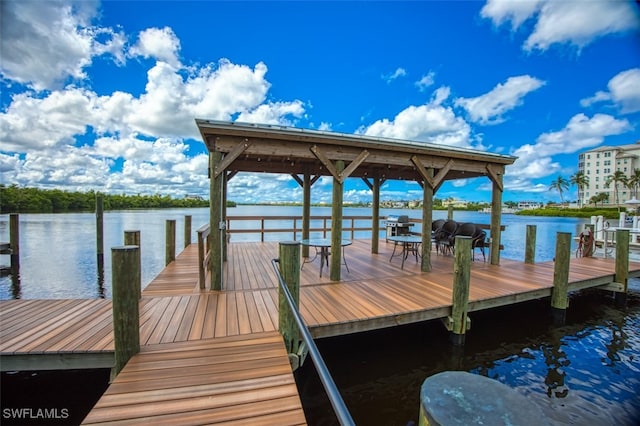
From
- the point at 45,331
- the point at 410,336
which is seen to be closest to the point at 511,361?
the point at 410,336

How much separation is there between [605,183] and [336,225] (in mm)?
71075

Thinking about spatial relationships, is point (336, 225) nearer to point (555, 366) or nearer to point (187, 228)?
point (555, 366)

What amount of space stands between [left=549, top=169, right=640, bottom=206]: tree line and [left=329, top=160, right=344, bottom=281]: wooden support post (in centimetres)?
5627

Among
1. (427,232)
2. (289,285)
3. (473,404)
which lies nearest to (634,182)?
(427,232)

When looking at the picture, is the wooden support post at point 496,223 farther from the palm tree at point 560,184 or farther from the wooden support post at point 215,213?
the palm tree at point 560,184

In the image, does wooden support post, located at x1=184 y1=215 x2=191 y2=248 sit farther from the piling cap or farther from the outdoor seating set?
the piling cap

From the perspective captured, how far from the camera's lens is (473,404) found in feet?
2.85

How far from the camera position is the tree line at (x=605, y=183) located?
1659 inches

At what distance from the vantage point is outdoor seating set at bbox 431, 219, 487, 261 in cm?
707

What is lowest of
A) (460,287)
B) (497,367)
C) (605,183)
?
(497,367)

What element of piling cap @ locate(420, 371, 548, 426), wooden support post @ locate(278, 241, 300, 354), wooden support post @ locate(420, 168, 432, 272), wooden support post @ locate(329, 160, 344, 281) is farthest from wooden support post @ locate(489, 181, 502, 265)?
piling cap @ locate(420, 371, 548, 426)

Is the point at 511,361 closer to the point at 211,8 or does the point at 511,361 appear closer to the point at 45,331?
the point at 45,331

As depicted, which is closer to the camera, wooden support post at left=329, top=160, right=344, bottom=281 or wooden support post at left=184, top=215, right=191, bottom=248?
wooden support post at left=329, top=160, right=344, bottom=281

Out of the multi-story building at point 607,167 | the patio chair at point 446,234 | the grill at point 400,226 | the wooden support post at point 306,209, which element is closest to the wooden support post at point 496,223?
the patio chair at point 446,234
